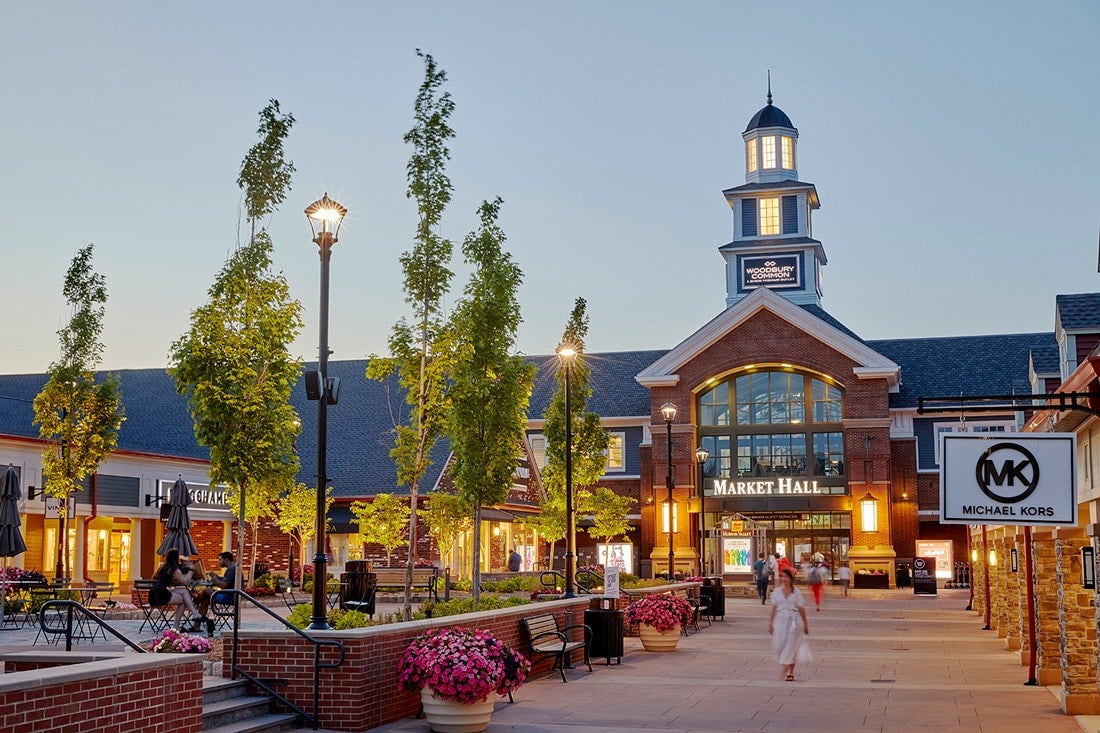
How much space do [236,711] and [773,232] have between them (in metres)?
50.2

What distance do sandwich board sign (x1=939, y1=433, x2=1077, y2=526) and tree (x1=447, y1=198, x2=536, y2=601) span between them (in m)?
13.6

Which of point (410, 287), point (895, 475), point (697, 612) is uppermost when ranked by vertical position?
point (410, 287)

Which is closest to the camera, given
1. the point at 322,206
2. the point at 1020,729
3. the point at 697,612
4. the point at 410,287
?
the point at 1020,729

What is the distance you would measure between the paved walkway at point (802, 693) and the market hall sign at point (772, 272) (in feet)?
110

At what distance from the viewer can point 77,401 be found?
3061cm

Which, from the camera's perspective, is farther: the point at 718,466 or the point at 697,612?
the point at 718,466

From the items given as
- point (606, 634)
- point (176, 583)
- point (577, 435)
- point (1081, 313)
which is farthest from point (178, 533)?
point (577, 435)

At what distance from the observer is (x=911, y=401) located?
54.4 metres

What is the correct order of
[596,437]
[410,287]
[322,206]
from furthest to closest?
1. [596,437]
2. [410,287]
3. [322,206]

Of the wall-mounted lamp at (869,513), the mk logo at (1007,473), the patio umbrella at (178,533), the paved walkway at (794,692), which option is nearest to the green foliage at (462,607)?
the paved walkway at (794,692)

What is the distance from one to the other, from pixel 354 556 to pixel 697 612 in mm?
16753

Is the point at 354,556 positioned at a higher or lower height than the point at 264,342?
lower

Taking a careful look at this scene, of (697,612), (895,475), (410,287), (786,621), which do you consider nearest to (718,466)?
(895,475)

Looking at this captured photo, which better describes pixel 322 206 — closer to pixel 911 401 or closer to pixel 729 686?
pixel 729 686
